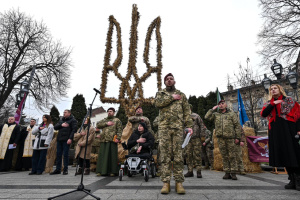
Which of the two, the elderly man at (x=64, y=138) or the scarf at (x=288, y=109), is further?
the elderly man at (x=64, y=138)

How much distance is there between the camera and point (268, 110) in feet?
12.1

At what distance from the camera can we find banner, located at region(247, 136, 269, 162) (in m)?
6.78

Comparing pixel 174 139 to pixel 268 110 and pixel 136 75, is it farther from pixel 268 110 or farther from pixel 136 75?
pixel 136 75

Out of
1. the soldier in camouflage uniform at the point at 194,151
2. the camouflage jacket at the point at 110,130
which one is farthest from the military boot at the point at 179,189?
the camouflage jacket at the point at 110,130

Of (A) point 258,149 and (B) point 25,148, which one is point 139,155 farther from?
(B) point 25,148

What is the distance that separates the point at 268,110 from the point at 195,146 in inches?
91.2

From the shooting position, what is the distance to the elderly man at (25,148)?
24.0ft

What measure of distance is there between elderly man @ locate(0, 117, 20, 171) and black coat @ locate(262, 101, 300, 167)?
27.0ft

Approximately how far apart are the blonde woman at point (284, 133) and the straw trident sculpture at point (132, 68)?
562 centimetres

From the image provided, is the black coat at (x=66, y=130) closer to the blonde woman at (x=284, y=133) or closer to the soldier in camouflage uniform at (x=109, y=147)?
the soldier in camouflage uniform at (x=109, y=147)

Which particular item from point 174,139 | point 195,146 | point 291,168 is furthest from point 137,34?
point 291,168

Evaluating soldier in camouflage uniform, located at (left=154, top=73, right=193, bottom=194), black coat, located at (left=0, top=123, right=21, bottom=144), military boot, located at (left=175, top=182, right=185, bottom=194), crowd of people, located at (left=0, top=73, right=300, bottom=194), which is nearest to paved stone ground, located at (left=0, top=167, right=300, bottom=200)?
military boot, located at (left=175, top=182, right=185, bottom=194)

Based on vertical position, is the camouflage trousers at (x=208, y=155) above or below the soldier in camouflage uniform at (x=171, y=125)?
below

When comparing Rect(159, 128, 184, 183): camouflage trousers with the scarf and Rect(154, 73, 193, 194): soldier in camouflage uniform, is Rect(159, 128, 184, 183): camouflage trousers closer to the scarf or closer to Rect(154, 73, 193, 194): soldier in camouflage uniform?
Rect(154, 73, 193, 194): soldier in camouflage uniform
